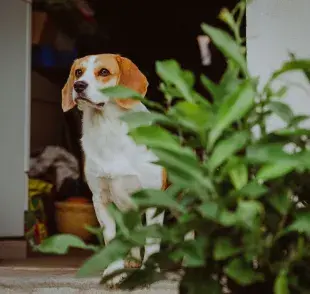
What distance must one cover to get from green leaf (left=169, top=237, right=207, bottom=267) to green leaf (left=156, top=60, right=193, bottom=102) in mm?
234

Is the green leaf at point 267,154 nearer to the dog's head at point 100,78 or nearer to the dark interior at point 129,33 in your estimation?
the dog's head at point 100,78

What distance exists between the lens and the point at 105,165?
3076 millimetres

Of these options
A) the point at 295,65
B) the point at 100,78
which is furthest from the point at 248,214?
the point at 100,78

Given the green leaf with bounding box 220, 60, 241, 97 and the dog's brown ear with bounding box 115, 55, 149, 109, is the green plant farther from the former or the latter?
the dog's brown ear with bounding box 115, 55, 149, 109

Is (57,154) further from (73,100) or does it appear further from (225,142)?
(225,142)

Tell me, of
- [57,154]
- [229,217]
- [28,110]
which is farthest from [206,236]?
[57,154]

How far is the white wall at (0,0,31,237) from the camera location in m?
4.06

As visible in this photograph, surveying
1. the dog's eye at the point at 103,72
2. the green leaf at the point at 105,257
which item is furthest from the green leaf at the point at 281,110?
the dog's eye at the point at 103,72

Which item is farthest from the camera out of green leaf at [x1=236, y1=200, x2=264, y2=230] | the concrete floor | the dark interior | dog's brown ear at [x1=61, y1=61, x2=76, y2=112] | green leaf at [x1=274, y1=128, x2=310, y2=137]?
the dark interior

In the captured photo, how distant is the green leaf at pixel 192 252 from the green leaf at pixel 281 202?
122mm

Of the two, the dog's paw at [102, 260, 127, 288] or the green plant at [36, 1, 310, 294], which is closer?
the green plant at [36, 1, 310, 294]

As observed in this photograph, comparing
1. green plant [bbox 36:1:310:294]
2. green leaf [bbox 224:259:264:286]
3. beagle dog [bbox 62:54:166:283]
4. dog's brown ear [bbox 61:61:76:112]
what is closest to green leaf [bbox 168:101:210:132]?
green plant [bbox 36:1:310:294]

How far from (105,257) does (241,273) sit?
21cm

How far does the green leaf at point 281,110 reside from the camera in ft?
3.77
